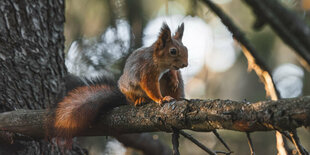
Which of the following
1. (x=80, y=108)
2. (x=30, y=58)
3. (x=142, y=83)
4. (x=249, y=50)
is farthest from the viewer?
(x=30, y=58)

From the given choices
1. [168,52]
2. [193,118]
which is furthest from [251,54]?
[168,52]

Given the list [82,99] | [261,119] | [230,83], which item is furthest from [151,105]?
[230,83]

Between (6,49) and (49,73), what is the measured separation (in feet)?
Answer: 0.83

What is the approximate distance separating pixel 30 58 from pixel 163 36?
0.71 m

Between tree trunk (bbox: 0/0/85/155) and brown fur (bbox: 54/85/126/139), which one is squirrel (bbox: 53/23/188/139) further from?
tree trunk (bbox: 0/0/85/155)

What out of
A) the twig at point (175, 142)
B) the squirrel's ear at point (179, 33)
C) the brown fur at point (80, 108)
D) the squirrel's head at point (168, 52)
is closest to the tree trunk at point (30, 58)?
the brown fur at point (80, 108)

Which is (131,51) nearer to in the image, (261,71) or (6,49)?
(6,49)

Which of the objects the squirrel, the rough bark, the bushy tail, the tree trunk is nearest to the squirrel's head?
the squirrel

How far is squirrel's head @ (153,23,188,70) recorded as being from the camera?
1680 millimetres

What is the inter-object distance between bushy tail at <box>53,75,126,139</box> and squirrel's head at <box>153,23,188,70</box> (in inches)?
11.4

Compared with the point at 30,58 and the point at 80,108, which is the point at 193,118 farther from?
the point at 30,58

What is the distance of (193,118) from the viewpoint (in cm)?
102

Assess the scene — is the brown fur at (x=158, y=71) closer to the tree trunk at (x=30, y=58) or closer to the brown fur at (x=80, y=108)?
the brown fur at (x=80, y=108)

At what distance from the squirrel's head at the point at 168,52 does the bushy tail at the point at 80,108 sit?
291 millimetres
